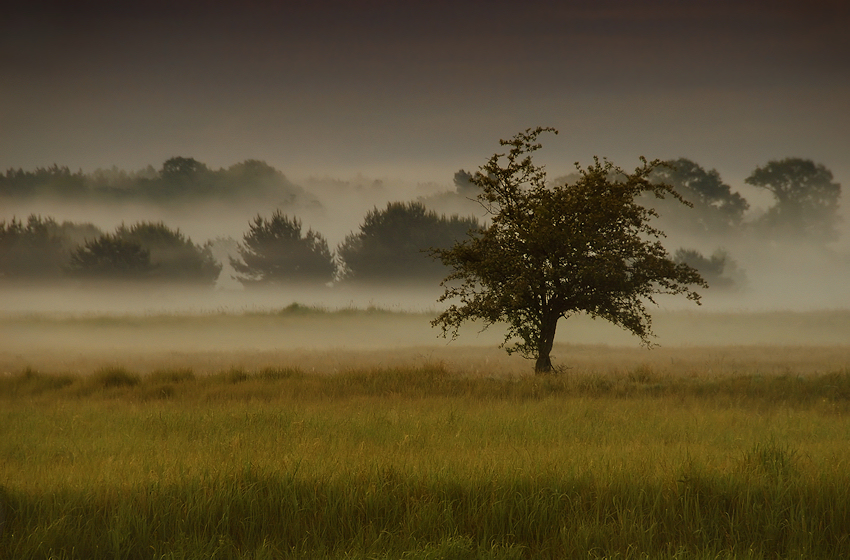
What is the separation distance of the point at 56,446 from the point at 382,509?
710 centimetres

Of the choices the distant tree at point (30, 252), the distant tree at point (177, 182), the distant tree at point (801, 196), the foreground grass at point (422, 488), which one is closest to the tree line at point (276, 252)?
the distant tree at point (30, 252)

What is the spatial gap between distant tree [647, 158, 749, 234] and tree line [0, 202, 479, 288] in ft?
80.1

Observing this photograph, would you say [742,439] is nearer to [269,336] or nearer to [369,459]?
[369,459]

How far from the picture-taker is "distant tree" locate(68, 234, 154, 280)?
68.0 metres

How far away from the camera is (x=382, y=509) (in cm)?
774

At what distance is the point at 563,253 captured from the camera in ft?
67.6

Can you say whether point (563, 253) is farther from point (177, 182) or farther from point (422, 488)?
point (177, 182)

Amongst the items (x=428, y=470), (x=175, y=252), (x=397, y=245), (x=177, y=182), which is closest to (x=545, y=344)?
(x=428, y=470)

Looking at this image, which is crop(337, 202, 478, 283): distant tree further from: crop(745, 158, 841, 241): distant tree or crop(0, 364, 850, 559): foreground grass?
crop(0, 364, 850, 559): foreground grass

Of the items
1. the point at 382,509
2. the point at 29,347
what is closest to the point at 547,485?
the point at 382,509

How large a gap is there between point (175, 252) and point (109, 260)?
9.78 m

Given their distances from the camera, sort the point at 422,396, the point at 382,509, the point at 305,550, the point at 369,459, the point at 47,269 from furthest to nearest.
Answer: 1. the point at 47,269
2. the point at 422,396
3. the point at 369,459
4. the point at 382,509
5. the point at 305,550

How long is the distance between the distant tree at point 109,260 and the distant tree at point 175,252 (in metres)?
5.75

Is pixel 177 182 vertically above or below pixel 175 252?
above
